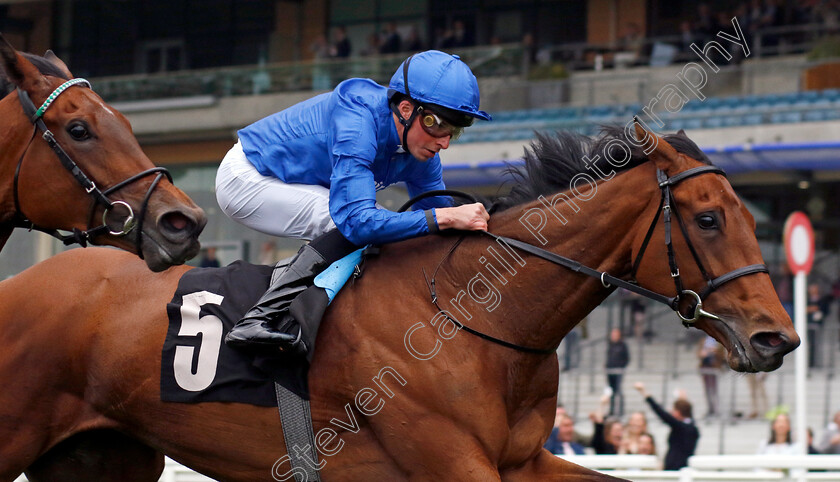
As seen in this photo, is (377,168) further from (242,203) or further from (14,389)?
(14,389)

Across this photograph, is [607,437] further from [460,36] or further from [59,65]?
[460,36]

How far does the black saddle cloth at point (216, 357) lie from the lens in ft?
12.0

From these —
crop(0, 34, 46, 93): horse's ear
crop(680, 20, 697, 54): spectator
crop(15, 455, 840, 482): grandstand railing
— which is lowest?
crop(15, 455, 840, 482): grandstand railing

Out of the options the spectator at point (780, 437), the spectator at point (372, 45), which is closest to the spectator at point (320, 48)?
the spectator at point (372, 45)

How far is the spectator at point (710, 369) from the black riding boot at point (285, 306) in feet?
22.4

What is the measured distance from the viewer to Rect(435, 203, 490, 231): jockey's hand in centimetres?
369

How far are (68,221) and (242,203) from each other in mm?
848

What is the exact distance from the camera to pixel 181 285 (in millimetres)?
A: 3861

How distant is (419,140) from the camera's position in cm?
377

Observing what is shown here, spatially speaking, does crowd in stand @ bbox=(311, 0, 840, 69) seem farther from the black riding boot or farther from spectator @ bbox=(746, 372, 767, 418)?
the black riding boot

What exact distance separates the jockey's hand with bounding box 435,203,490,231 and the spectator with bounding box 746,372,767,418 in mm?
6992

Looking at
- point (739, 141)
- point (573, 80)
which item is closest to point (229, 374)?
point (739, 141)

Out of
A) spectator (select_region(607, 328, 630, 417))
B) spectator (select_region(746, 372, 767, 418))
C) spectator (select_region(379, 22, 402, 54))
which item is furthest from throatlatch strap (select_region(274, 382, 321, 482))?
spectator (select_region(379, 22, 402, 54))

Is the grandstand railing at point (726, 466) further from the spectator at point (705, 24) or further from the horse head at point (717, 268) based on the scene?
the spectator at point (705, 24)
